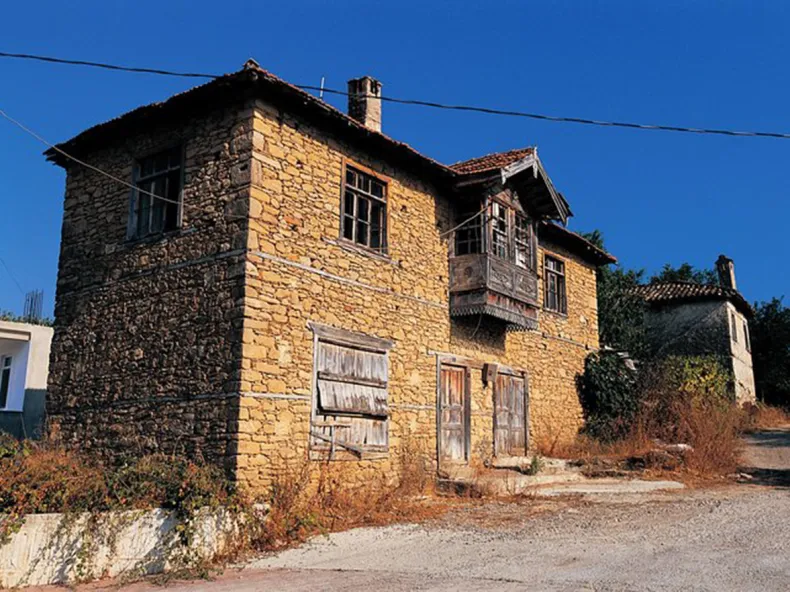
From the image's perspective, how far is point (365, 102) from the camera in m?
14.6

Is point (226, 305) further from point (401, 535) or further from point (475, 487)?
point (475, 487)

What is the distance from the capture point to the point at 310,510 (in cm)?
1084

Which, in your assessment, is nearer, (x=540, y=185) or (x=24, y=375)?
(x=540, y=185)

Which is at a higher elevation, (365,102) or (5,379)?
(365,102)

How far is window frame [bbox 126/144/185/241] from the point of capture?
12.3 meters

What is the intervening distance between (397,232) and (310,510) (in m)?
5.61

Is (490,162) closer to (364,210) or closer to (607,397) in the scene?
(364,210)

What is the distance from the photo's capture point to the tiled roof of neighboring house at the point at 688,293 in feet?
90.8

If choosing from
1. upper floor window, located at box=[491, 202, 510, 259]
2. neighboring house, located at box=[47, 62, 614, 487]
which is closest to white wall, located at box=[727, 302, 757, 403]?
neighboring house, located at box=[47, 62, 614, 487]

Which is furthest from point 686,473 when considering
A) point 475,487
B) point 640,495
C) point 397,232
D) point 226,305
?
point 226,305

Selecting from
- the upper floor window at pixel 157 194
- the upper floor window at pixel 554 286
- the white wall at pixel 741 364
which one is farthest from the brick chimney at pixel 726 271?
the upper floor window at pixel 157 194

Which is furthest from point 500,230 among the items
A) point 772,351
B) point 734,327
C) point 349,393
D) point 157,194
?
point 772,351

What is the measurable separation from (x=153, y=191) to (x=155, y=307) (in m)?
2.13

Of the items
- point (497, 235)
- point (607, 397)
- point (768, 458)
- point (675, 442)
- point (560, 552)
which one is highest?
point (497, 235)
